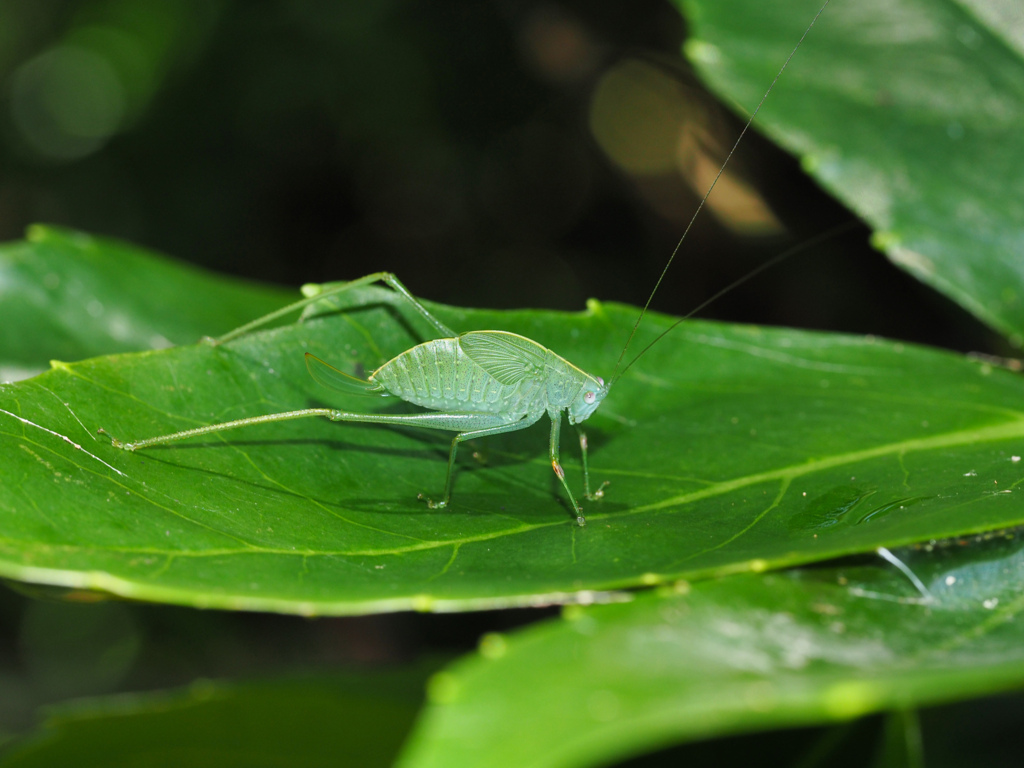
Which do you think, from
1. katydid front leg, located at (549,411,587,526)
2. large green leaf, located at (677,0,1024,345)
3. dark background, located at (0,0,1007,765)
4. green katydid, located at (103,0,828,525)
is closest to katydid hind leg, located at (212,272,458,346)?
green katydid, located at (103,0,828,525)

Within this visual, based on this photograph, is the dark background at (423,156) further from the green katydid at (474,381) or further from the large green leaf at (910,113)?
the green katydid at (474,381)

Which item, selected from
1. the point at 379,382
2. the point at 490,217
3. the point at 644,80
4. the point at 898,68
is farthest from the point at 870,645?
the point at 490,217

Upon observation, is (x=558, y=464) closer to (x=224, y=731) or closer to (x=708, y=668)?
(x=224, y=731)

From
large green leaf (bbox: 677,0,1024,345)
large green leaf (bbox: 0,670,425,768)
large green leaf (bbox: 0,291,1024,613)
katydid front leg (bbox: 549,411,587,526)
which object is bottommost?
large green leaf (bbox: 0,670,425,768)

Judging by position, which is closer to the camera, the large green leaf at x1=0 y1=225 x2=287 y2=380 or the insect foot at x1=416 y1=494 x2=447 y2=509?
the insect foot at x1=416 y1=494 x2=447 y2=509

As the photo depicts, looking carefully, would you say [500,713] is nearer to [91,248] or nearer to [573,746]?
[573,746]

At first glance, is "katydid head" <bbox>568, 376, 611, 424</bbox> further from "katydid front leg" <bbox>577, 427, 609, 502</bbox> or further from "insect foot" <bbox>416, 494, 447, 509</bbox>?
"insect foot" <bbox>416, 494, 447, 509</bbox>

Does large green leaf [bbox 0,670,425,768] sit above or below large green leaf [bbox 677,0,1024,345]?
below
